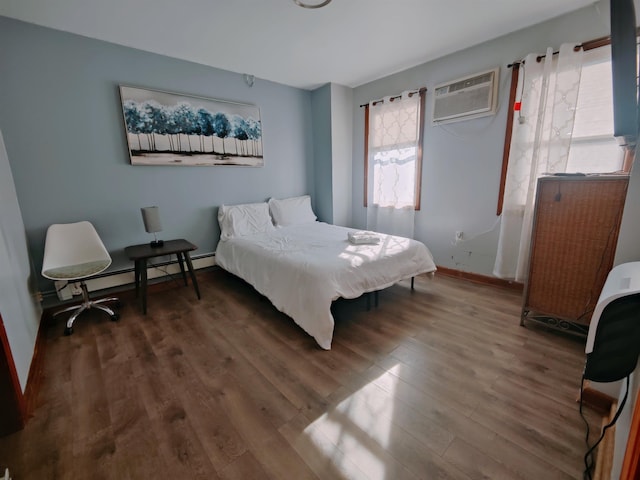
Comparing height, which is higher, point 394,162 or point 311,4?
point 311,4

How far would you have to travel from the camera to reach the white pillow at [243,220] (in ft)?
10.6

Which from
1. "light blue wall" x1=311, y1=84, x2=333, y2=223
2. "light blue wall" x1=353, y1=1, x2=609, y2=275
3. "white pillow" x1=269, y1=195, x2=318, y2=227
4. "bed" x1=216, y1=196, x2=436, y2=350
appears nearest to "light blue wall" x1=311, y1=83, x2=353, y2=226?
"light blue wall" x1=311, y1=84, x2=333, y2=223

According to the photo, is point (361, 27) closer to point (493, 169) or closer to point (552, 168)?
point (493, 169)

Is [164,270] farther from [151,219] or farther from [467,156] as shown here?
[467,156]

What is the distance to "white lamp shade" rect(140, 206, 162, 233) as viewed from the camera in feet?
8.75

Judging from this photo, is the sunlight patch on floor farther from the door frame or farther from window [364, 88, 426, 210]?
window [364, 88, 426, 210]

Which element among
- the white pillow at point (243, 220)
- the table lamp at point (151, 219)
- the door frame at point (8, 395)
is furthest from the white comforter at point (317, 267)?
the door frame at point (8, 395)

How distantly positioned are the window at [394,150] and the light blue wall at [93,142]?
169 centimetres

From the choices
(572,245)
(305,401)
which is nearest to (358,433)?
(305,401)

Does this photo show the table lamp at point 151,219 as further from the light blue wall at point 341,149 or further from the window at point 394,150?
the window at point 394,150

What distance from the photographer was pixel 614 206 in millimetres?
1683

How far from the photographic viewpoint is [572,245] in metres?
1.86

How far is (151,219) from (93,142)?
2.85 ft

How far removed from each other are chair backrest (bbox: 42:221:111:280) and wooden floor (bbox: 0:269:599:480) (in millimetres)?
488
